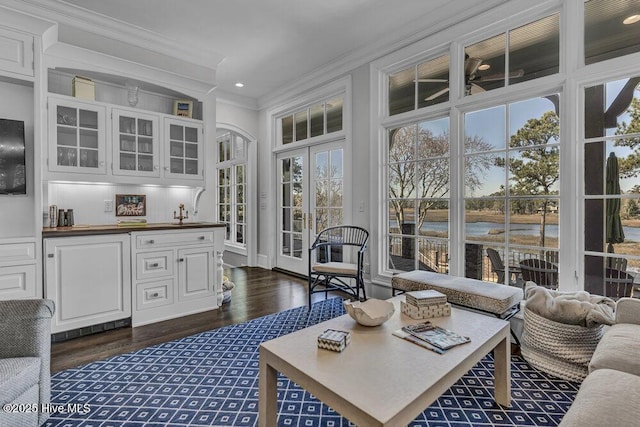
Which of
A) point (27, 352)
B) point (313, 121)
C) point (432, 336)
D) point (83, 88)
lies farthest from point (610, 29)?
point (83, 88)

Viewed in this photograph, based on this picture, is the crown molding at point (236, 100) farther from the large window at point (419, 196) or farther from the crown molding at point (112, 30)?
the large window at point (419, 196)

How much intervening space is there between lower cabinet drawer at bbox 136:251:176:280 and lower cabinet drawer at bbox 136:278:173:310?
0.08 metres

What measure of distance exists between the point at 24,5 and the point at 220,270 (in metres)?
2.86

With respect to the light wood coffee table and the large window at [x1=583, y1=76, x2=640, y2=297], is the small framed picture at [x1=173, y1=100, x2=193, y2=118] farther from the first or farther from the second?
the large window at [x1=583, y1=76, x2=640, y2=297]

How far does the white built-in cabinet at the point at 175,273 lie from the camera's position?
305 cm

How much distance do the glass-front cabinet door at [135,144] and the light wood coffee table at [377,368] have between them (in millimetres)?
2738

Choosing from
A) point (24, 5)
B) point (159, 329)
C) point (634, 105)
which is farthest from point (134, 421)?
point (634, 105)

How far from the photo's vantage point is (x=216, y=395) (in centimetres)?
193

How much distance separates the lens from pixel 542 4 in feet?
8.18

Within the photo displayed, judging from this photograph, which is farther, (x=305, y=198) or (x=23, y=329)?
(x=305, y=198)

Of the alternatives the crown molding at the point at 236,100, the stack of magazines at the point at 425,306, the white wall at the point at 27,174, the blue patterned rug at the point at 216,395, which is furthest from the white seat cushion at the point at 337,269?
the crown molding at the point at 236,100

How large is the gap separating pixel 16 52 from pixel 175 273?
2.21 m

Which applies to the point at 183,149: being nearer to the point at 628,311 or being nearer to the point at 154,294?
the point at 154,294

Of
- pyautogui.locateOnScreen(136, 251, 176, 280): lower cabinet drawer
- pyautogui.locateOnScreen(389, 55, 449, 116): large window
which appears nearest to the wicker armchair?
pyautogui.locateOnScreen(136, 251, 176, 280): lower cabinet drawer
